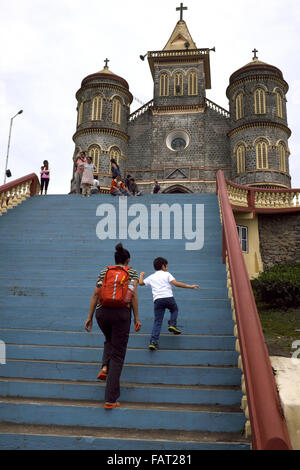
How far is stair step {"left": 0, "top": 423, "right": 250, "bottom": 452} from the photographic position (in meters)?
3.39

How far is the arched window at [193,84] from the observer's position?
29.4 m

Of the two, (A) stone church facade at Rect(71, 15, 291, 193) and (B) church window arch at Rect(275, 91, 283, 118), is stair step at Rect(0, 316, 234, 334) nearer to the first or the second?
(A) stone church facade at Rect(71, 15, 291, 193)

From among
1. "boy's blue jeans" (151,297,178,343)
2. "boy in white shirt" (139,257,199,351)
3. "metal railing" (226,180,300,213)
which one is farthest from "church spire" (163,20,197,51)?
"boy's blue jeans" (151,297,178,343)

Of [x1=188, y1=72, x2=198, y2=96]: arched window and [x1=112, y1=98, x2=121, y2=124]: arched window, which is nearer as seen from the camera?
[x1=112, y1=98, x2=121, y2=124]: arched window

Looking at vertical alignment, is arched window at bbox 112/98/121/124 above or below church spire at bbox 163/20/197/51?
below

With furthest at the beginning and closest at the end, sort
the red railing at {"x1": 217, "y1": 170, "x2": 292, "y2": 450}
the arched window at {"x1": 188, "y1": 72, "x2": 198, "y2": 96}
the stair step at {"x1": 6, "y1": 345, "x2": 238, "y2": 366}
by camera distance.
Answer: the arched window at {"x1": 188, "y1": 72, "x2": 198, "y2": 96} → the stair step at {"x1": 6, "y1": 345, "x2": 238, "y2": 366} → the red railing at {"x1": 217, "y1": 170, "x2": 292, "y2": 450}

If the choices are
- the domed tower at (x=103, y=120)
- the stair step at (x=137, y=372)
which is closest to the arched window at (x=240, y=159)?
the domed tower at (x=103, y=120)

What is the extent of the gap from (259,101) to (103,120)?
11491 mm

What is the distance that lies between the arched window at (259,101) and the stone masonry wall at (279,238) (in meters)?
14.4

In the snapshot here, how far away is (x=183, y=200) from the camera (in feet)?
40.2

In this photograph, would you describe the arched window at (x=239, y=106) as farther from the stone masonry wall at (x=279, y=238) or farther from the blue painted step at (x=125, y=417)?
the blue painted step at (x=125, y=417)

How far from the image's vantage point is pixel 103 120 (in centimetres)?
2862

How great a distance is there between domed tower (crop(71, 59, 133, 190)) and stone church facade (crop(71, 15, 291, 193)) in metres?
0.07
